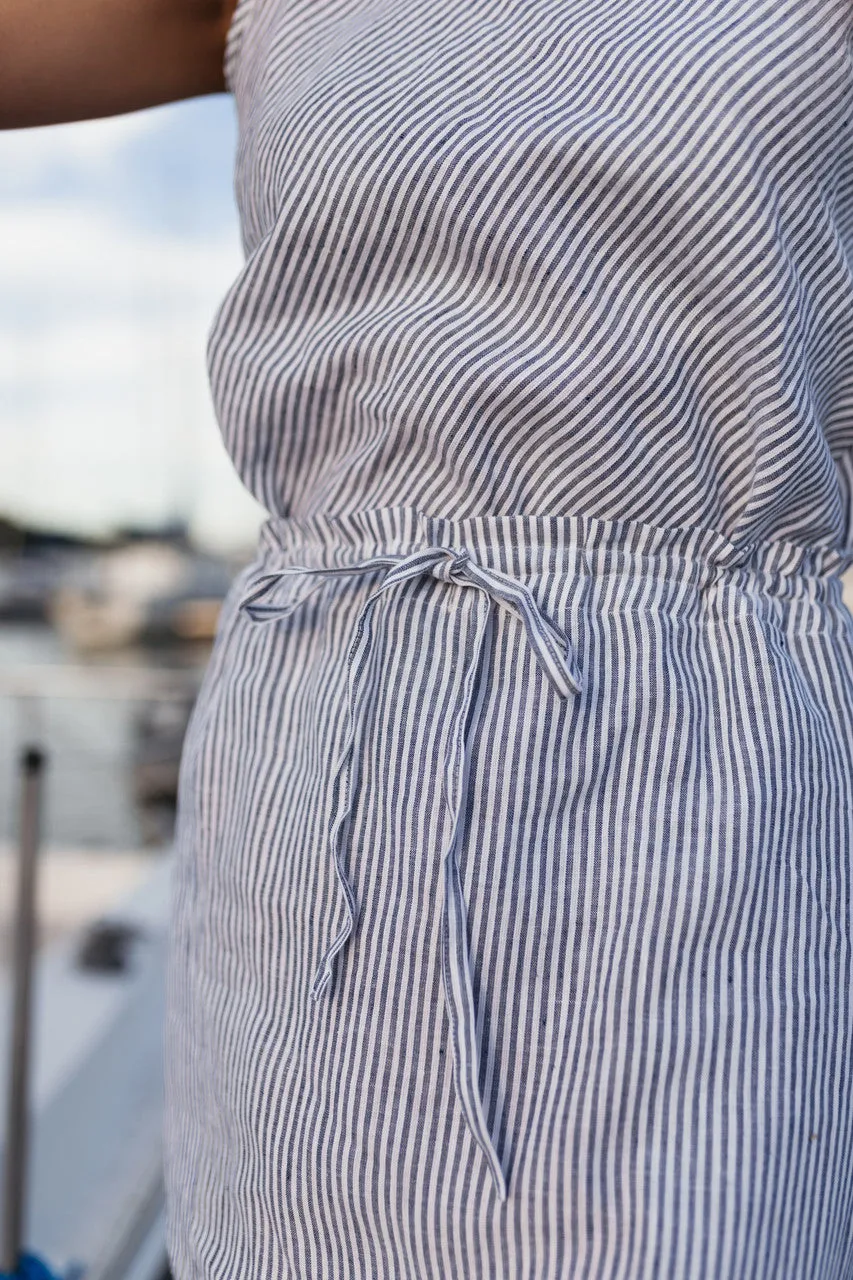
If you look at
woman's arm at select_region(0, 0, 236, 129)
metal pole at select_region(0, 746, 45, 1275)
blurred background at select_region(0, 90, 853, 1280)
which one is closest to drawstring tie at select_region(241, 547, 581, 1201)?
woman's arm at select_region(0, 0, 236, 129)

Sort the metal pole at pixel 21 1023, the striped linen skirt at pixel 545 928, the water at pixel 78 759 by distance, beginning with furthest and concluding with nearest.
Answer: the water at pixel 78 759 < the metal pole at pixel 21 1023 < the striped linen skirt at pixel 545 928

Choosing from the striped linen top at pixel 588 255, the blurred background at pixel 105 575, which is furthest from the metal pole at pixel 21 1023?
the striped linen top at pixel 588 255

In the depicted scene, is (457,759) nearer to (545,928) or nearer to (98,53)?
(545,928)

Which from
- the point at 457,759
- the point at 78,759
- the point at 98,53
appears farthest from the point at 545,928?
the point at 78,759

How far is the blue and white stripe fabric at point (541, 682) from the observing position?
1.24ft

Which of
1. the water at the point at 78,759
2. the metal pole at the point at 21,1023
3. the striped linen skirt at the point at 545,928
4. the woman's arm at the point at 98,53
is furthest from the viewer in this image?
the water at the point at 78,759

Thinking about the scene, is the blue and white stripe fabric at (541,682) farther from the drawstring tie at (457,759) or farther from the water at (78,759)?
the water at (78,759)

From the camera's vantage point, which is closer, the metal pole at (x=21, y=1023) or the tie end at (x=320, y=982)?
the tie end at (x=320, y=982)

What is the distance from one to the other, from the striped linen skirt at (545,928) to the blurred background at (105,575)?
1408 mm

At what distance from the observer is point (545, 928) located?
0.40 metres

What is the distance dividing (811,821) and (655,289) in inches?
8.5

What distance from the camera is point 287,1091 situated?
16.2 inches

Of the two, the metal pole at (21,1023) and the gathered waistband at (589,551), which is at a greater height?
the gathered waistband at (589,551)

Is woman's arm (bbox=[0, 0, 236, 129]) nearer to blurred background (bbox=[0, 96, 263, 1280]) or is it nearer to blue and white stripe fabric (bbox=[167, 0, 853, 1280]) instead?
blue and white stripe fabric (bbox=[167, 0, 853, 1280])
